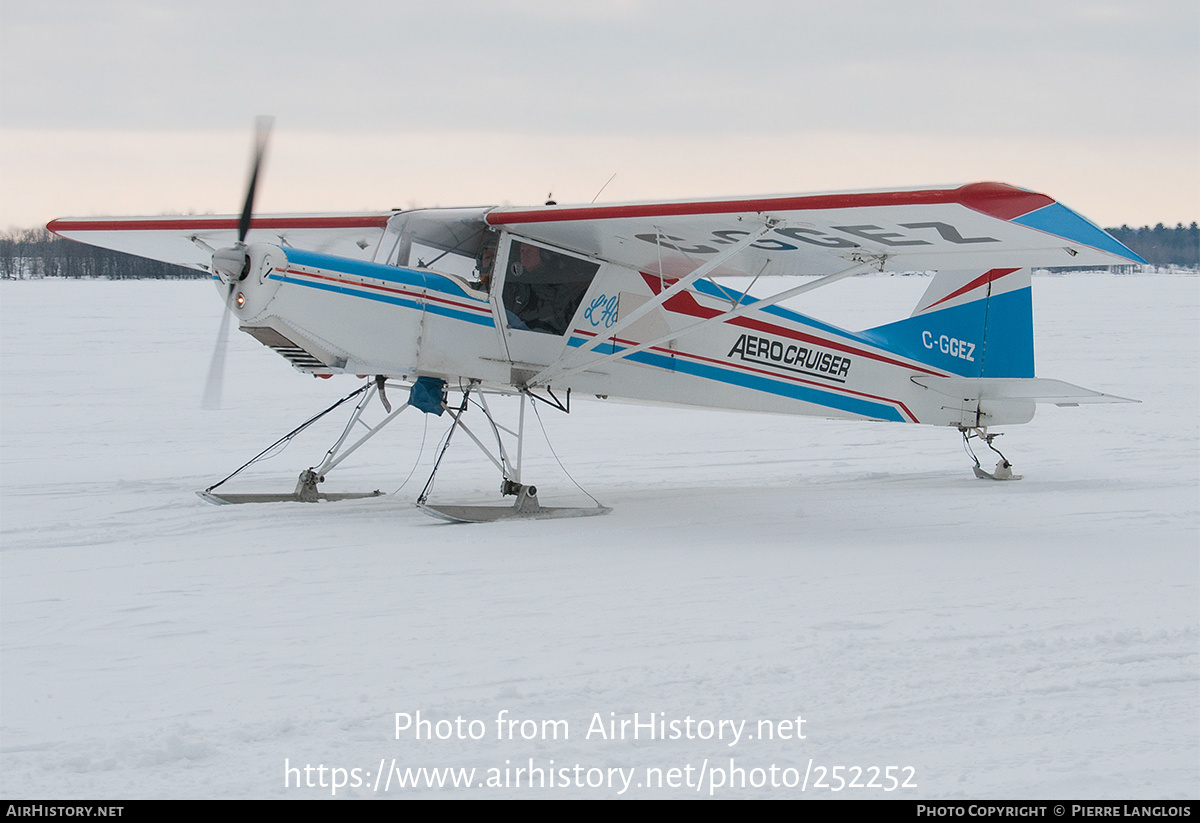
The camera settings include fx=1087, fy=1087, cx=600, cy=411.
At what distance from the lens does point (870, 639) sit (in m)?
4.64

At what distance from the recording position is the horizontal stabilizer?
32.9 ft

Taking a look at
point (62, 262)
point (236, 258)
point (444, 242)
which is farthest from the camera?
point (62, 262)

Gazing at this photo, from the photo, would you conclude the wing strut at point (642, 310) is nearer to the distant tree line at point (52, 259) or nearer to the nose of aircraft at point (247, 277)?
the nose of aircraft at point (247, 277)

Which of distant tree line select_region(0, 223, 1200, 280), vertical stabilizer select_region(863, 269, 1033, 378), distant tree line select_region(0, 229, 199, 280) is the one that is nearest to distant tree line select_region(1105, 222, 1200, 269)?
distant tree line select_region(0, 223, 1200, 280)

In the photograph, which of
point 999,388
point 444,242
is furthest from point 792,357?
point 444,242

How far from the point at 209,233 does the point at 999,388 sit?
7561 mm

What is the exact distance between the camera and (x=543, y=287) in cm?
804

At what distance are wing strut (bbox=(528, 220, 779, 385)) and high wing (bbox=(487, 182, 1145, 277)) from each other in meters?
0.12

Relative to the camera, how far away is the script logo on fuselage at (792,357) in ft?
29.9

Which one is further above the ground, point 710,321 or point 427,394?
point 710,321

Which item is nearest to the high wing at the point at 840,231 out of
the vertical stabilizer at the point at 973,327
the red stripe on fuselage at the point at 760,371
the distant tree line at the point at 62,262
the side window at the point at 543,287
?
the side window at the point at 543,287

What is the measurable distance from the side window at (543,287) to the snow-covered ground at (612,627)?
59.4 inches

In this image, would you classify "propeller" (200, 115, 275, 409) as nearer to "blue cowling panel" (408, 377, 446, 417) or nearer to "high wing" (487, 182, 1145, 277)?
"blue cowling panel" (408, 377, 446, 417)

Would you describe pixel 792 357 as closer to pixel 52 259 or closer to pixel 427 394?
pixel 427 394
